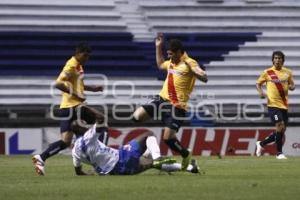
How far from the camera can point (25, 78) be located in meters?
26.9

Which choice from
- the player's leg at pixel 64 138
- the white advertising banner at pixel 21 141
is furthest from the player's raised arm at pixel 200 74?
the white advertising banner at pixel 21 141

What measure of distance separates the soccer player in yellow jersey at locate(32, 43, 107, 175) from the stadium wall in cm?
890

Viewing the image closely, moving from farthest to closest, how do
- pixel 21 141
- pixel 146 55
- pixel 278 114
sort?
pixel 146 55, pixel 21 141, pixel 278 114

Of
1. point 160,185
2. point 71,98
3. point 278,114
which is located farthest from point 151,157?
point 278,114

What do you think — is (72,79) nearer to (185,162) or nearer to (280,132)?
(185,162)

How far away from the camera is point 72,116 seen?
48.2 feet

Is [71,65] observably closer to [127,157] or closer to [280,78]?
[127,157]

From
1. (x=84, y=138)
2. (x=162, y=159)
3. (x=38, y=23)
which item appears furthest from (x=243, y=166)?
(x=38, y=23)

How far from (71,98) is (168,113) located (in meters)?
1.69

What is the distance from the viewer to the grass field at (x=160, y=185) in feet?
33.1

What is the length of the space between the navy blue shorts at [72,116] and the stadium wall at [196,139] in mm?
8896

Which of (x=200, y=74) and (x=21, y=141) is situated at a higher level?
(x=200, y=74)

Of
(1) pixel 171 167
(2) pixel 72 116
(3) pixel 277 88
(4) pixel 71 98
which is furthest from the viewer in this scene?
(3) pixel 277 88

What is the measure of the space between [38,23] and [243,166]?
44.5ft
